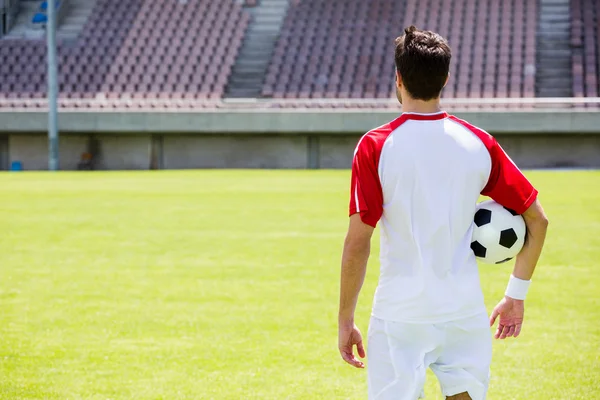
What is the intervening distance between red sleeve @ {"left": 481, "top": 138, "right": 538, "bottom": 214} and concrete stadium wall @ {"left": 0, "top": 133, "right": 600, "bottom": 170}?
1038 inches

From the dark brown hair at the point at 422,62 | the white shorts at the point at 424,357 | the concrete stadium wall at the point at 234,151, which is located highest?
the dark brown hair at the point at 422,62

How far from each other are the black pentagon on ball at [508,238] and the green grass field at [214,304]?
232 cm

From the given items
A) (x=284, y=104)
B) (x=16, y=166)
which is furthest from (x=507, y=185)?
(x=16, y=166)

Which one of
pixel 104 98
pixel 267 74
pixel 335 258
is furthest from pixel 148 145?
pixel 335 258

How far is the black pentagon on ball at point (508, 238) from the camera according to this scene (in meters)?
3.04

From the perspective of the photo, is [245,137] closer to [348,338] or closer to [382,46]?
[382,46]

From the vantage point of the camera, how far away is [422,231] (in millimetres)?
2889

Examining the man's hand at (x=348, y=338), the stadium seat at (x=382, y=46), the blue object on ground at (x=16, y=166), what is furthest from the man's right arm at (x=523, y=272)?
the blue object on ground at (x=16, y=166)

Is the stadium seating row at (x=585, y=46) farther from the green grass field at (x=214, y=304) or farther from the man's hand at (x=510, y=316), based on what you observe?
the man's hand at (x=510, y=316)

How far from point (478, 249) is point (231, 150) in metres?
28.2

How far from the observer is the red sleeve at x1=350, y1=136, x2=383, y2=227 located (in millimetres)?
2850

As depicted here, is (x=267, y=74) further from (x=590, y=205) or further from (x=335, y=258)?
(x=335, y=258)

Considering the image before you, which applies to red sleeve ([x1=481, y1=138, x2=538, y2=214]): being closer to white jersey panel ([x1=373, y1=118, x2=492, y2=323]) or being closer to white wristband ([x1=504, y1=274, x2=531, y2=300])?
white jersey panel ([x1=373, y1=118, x2=492, y2=323])

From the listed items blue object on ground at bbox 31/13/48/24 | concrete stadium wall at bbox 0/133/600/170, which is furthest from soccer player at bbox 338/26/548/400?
blue object on ground at bbox 31/13/48/24
